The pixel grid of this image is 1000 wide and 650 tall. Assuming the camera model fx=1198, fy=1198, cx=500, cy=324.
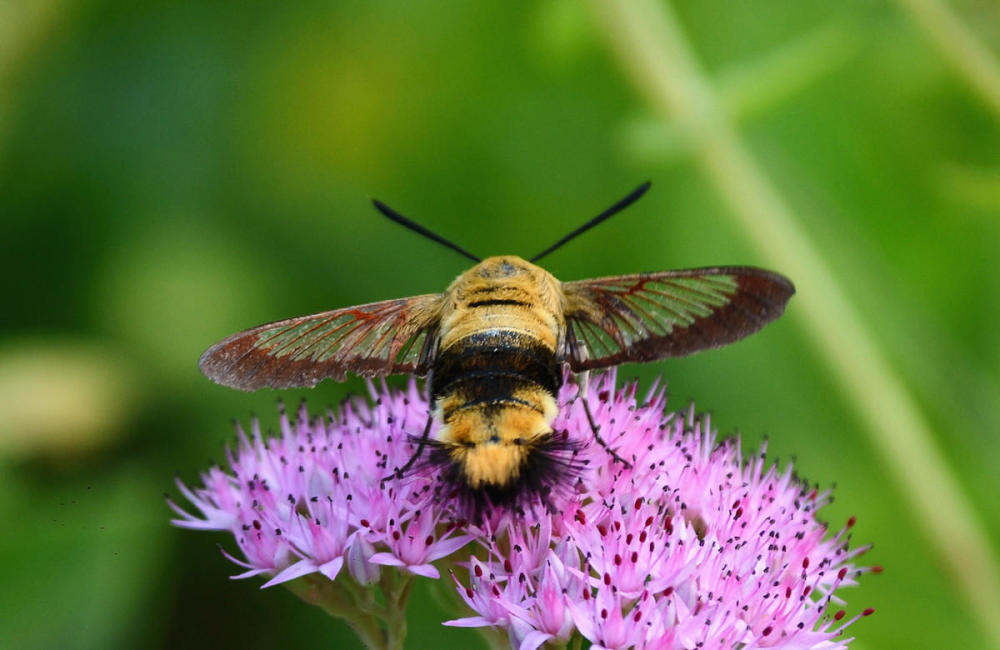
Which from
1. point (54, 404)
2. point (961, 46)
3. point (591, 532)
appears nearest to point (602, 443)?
point (591, 532)

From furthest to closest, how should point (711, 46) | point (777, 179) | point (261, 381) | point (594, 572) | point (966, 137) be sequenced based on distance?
point (711, 46) → point (777, 179) → point (966, 137) → point (261, 381) → point (594, 572)

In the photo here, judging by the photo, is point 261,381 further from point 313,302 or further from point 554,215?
point 554,215

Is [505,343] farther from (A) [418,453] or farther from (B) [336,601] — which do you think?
(B) [336,601]

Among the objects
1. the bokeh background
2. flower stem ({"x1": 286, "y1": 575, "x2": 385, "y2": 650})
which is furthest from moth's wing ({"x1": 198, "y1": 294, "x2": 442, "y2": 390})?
→ the bokeh background

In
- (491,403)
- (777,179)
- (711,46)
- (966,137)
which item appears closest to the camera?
(491,403)

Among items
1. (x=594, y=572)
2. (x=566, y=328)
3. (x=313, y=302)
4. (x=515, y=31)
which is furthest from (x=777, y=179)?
(x=594, y=572)

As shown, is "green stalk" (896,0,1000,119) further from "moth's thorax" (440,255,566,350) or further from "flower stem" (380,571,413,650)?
"flower stem" (380,571,413,650)
